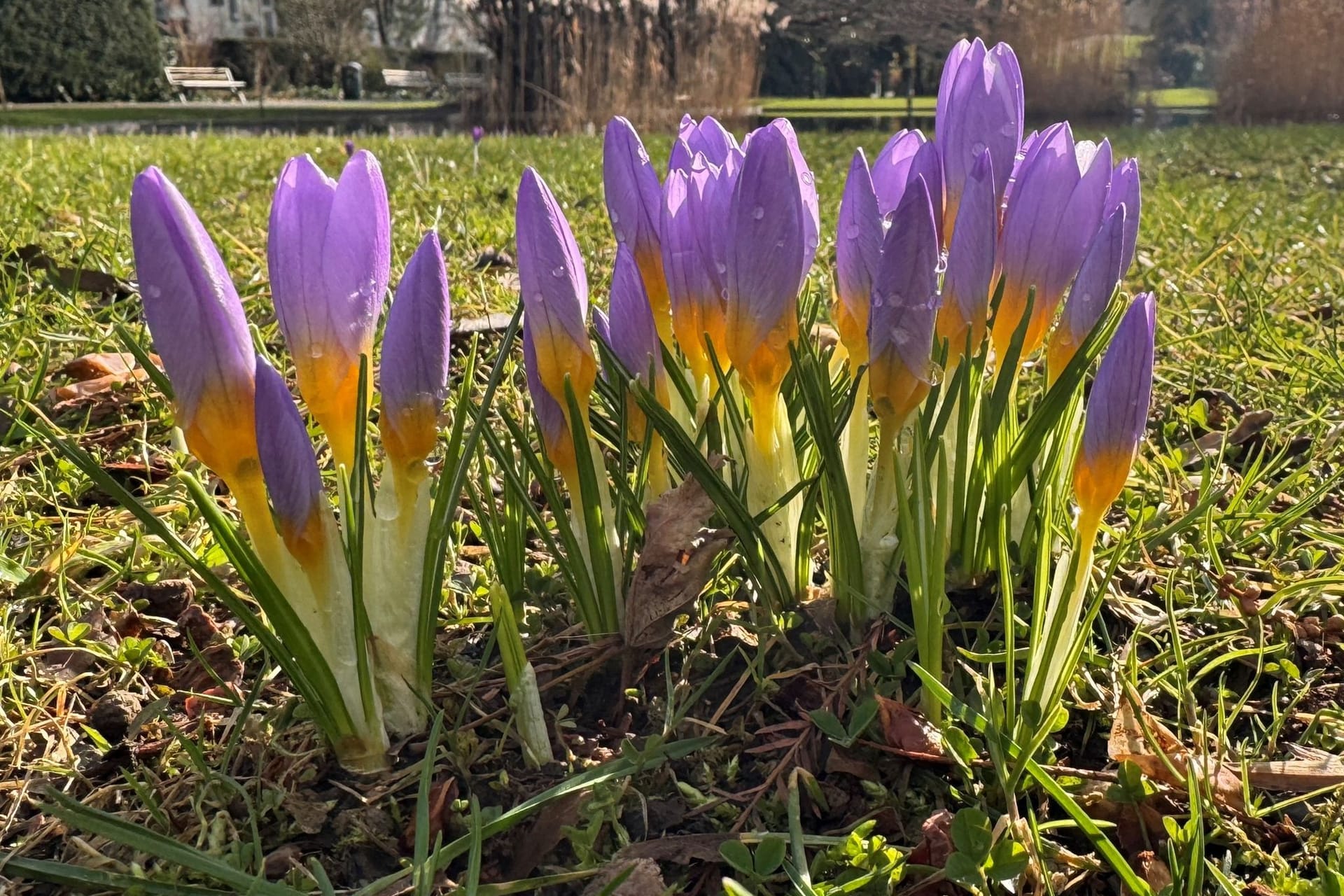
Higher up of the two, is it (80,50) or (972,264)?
(80,50)

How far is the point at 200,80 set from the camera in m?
20.7

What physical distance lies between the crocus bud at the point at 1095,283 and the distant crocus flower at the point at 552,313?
0.49 meters

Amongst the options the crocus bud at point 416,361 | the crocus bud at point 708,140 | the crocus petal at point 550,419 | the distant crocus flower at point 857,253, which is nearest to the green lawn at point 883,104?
the crocus bud at point 708,140

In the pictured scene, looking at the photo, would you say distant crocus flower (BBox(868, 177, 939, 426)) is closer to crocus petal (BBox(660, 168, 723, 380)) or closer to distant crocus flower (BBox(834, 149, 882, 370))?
distant crocus flower (BBox(834, 149, 882, 370))

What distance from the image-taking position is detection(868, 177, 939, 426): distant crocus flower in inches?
35.5

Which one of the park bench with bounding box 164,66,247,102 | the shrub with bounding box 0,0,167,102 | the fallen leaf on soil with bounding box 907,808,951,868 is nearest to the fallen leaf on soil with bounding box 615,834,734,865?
the fallen leaf on soil with bounding box 907,808,951,868

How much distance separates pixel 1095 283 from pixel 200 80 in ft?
76.1

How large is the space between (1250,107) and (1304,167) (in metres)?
6.05

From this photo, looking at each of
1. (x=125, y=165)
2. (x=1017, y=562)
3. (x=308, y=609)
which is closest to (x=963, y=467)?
(x=1017, y=562)

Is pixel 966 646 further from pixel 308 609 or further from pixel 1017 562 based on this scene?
pixel 308 609

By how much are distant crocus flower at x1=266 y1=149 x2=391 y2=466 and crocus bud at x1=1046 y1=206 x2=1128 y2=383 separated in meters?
0.68

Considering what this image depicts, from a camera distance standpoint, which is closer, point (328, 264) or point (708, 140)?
point (328, 264)

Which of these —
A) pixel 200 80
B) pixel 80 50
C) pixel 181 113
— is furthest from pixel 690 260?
pixel 200 80

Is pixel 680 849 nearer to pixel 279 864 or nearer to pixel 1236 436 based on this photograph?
pixel 279 864
